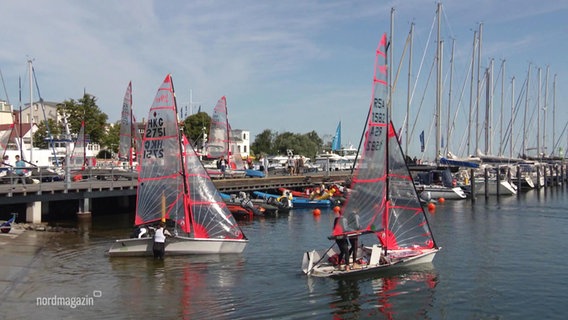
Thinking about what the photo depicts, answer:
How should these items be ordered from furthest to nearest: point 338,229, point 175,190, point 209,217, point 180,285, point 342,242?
point 175,190 → point 209,217 → point 338,229 → point 342,242 → point 180,285

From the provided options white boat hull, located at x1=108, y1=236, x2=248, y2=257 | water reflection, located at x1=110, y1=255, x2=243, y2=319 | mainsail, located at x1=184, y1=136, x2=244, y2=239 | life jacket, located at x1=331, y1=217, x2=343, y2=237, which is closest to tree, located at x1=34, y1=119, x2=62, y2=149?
white boat hull, located at x1=108, y1=236, x2=248, y2=257

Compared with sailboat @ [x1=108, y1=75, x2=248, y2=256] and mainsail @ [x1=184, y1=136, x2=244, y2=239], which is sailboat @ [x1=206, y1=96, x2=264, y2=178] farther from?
mainsail @ [x1=184, y1=136, x2=244, y2=239]

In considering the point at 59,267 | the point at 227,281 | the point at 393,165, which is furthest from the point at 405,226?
the point at 59,267

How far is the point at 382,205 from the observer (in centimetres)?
2127

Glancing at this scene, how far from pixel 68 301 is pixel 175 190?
871 cm

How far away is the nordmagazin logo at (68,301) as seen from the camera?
1658 centimetres

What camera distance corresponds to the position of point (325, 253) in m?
20.2

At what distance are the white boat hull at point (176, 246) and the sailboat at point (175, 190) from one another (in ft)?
0.14

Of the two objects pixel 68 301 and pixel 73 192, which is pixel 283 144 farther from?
pixel 68 301

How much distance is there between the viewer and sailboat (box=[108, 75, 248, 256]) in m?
24.4

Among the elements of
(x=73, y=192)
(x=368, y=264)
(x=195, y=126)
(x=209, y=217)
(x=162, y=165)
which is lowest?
(x=368, y=264)

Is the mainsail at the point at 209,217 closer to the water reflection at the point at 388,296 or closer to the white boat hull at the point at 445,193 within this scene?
the water reflection at the point at 388,296

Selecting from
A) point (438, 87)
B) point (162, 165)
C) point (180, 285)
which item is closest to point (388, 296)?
point (180, 285)

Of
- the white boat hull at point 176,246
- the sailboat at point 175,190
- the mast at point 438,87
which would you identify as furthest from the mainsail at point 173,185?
the mast at point 438,87
